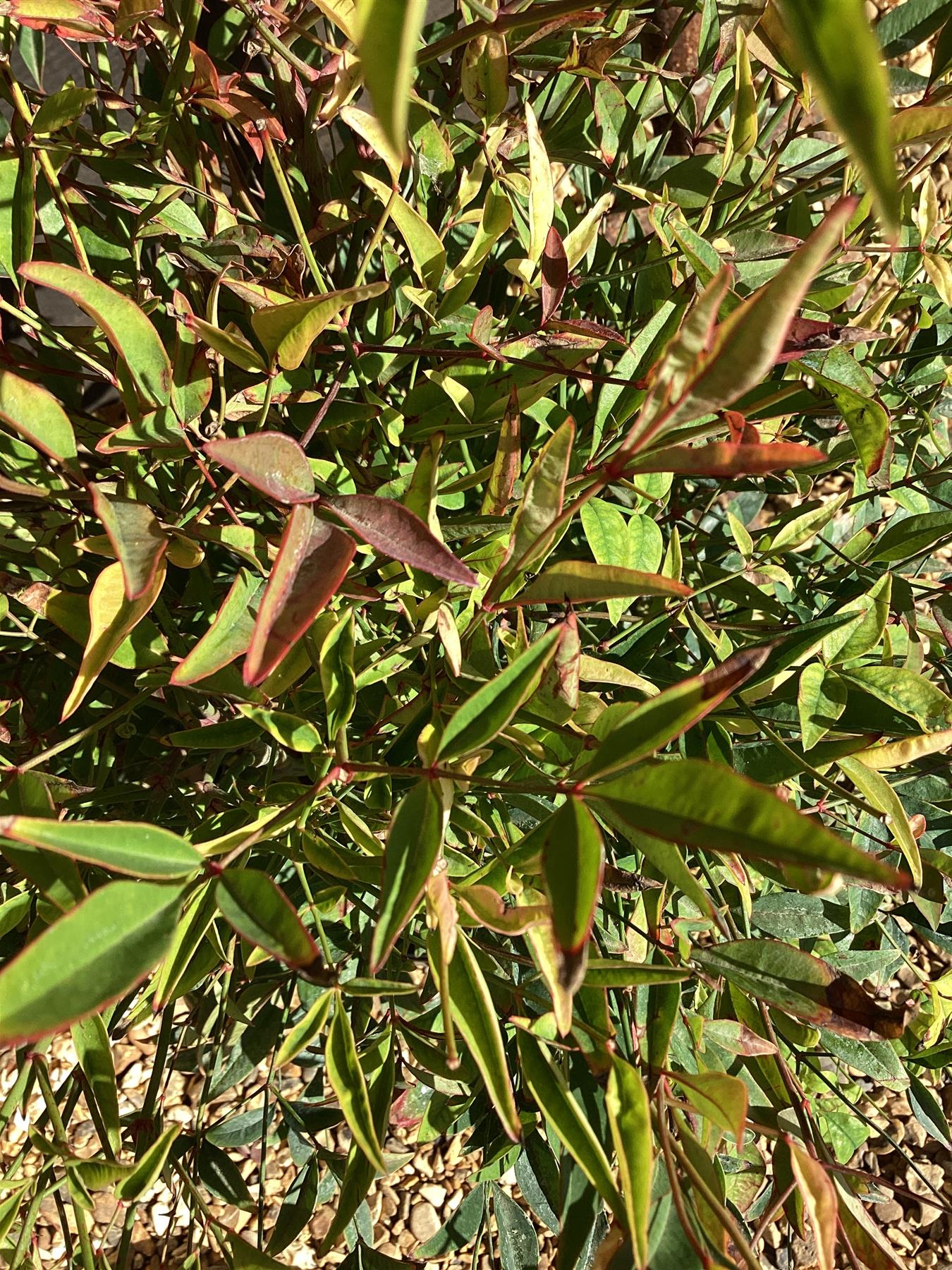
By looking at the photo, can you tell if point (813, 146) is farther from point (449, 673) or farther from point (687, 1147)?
point (687, 1147)

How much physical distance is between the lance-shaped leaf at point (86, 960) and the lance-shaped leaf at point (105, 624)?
0.46 ft

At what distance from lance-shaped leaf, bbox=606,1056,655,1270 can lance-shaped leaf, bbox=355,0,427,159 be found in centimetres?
39

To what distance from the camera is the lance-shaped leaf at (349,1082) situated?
17.8 inches

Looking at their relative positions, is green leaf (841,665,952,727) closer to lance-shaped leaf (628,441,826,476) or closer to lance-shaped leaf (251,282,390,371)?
lance-shaped leaf (628,441,826,476)

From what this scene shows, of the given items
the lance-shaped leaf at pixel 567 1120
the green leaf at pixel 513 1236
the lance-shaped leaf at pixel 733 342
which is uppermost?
the lance-shaped leaf at pixel 733 342

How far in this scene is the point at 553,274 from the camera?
0.59 meters

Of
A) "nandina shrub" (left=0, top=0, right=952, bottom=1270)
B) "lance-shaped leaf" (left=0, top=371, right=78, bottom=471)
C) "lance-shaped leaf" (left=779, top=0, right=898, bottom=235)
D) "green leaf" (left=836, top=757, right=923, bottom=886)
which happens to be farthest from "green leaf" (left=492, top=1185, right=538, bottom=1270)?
"lance-shaped leaf" (left=779, top=0, right=898, bottom=235)

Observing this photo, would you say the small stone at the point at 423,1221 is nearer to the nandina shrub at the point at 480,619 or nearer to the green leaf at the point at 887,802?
the nandina shrub at the point at 480,619

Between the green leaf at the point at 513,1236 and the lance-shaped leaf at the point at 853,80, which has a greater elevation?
the lance-shaped leaf at the point at 853,80

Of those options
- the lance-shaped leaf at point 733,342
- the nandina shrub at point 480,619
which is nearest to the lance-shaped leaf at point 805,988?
the nandina shrub at point 480,619

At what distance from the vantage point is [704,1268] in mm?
420

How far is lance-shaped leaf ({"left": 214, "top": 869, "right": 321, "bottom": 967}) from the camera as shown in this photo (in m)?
0.38

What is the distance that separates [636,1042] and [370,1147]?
0.20 metres

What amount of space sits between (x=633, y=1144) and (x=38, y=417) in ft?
1.51
